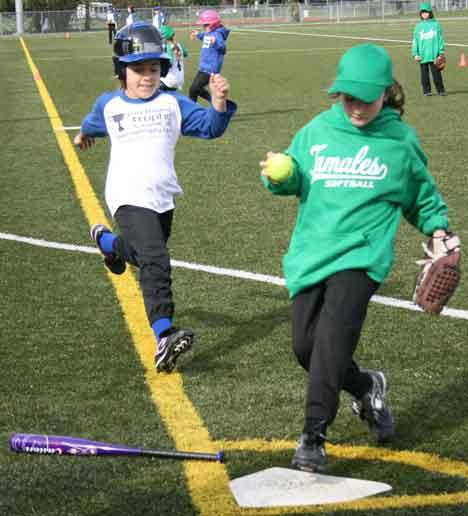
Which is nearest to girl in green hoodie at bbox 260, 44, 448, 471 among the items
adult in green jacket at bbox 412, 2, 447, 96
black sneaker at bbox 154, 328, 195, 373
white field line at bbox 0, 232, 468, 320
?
black sneaker at bbox 154, 328, 195, 373

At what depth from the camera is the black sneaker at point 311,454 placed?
13.4 feet

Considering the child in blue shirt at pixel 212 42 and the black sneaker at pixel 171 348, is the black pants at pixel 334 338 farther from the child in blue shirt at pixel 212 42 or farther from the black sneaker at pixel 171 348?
the child in blue shirt at pixel 212 42

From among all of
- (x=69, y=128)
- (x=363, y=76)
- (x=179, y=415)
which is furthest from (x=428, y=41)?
(x=363, y=76)

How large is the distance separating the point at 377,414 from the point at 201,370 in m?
1.32

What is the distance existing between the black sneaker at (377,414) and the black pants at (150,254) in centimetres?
142

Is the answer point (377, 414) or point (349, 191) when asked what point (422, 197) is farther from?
point (377, 414)

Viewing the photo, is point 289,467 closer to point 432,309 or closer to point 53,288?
point 432,309

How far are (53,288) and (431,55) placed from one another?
51.0 ft

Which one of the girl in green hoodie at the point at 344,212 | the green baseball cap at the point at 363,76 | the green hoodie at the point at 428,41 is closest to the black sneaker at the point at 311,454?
the girl in green hoodie at the point at 344,212

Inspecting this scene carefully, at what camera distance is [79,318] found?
663 centimetres

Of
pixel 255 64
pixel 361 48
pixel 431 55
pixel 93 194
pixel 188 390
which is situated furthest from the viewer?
pixel 255 64

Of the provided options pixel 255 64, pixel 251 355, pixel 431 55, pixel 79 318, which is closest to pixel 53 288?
pixel 79 318

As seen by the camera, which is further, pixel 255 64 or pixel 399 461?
pixel 255 64

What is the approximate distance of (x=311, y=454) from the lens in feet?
13.4
